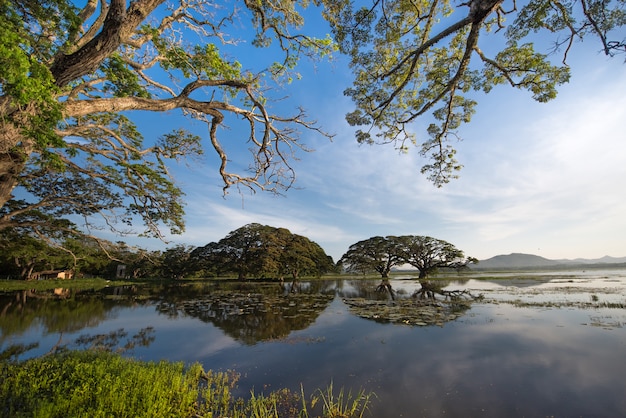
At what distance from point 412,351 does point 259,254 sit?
34679 millimetres

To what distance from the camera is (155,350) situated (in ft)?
26.4

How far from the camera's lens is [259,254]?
4009 centimetres

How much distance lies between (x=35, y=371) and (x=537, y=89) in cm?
1369

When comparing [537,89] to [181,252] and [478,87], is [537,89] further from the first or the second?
[181,252]

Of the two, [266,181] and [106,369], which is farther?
[266,181]

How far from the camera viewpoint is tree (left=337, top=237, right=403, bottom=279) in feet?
152

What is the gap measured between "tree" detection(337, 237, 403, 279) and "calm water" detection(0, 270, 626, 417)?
3240 centimetres

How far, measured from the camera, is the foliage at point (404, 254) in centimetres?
4403

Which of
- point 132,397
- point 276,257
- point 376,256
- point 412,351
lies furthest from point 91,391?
point 376,256

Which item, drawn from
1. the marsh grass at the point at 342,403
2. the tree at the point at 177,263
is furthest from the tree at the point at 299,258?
the marsh grass at the point at 342,403

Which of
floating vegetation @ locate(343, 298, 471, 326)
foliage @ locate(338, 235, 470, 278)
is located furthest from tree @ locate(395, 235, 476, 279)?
floating vegetation @ locate(343, 298, 471, 326)

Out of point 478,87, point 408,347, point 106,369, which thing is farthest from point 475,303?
point 106,369

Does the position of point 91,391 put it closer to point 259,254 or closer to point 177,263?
point 259,254

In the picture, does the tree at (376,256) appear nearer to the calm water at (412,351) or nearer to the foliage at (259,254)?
the foliage at (259,254)
